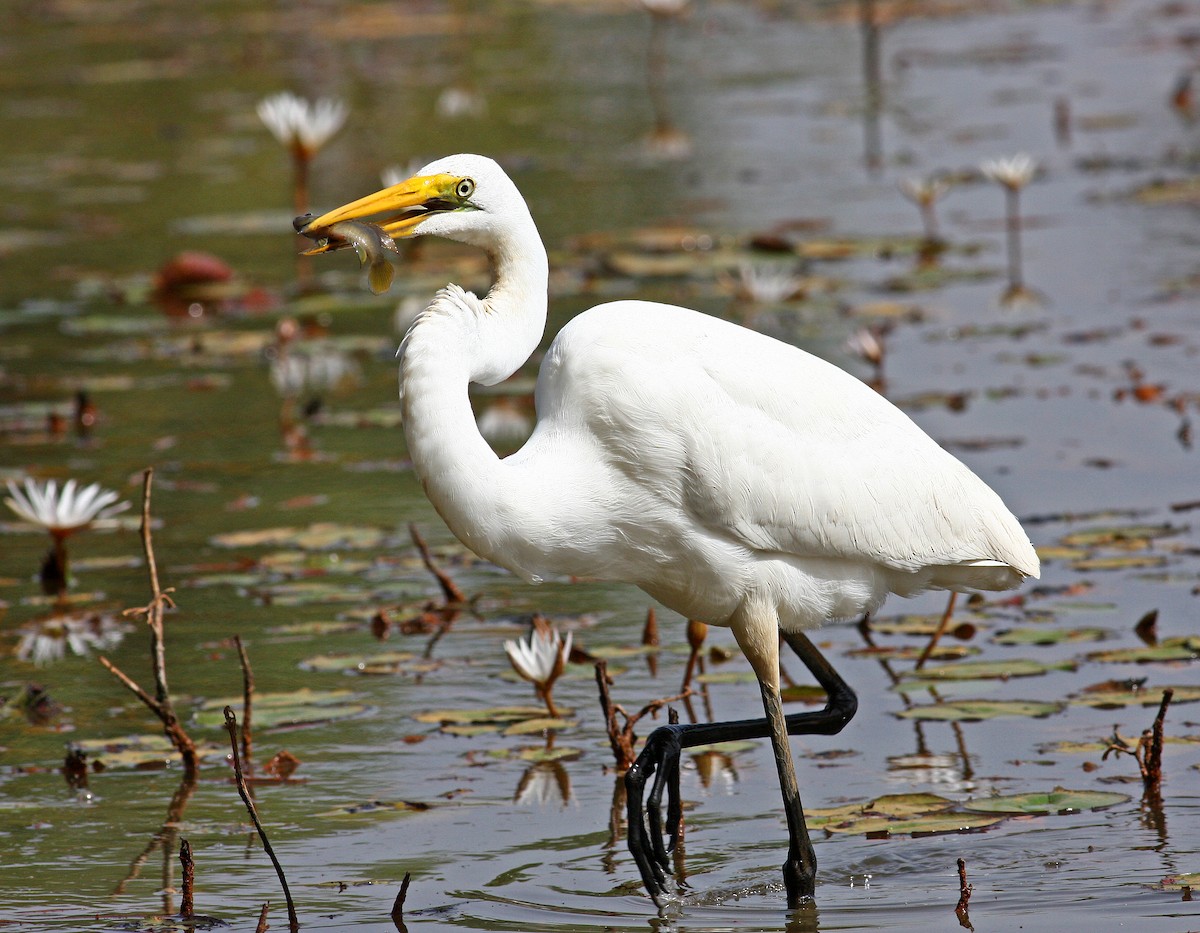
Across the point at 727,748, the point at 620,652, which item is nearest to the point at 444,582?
the point at 620,652

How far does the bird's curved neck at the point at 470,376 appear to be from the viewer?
363 centimetres

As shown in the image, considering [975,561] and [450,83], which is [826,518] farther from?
[450,83]

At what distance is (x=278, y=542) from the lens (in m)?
6.17

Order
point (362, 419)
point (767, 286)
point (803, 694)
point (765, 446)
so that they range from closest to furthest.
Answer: point (765, 446) < point (803, 694) < point (362, 419) < point (767, 286)

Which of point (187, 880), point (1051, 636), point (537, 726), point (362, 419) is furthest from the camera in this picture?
point (362, 419)

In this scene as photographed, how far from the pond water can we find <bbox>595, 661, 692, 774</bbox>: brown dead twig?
0.39 feet

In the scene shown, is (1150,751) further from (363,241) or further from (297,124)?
(297,124)

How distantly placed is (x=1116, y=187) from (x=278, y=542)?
636 cm

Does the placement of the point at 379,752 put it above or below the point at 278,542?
below

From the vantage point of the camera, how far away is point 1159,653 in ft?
15.9

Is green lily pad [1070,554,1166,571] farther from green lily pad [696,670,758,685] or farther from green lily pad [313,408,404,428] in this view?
green lily pad [313,408,404,428]

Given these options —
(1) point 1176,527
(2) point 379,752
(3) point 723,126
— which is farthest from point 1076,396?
(3) point 723,126

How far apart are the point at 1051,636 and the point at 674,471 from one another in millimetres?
1605

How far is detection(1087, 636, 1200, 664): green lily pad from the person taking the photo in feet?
15.9
